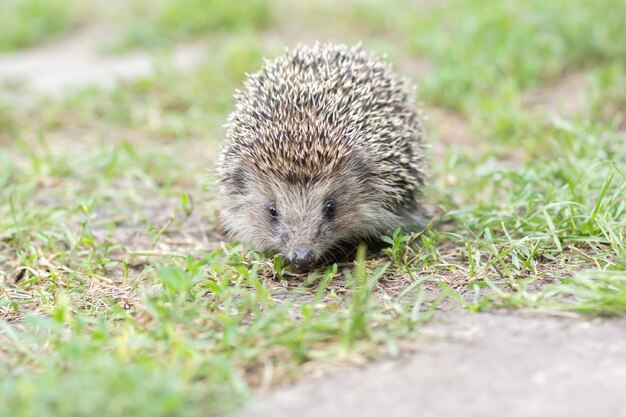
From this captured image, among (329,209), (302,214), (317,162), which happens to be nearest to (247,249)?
(302,214)

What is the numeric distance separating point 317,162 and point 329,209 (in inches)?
12.4

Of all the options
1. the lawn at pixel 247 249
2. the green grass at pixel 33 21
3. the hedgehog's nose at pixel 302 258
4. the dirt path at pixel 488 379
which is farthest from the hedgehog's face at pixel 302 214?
the green grass at pixel 33 21

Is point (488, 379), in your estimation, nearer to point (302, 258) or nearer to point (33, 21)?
point (302, 258)

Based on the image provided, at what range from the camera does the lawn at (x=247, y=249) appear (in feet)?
10.1

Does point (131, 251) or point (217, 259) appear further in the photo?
point (131, 251)

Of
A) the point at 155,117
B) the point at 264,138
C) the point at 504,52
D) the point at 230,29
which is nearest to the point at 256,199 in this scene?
the point at 264,138

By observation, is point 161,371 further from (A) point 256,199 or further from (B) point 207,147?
(B) point 207,147

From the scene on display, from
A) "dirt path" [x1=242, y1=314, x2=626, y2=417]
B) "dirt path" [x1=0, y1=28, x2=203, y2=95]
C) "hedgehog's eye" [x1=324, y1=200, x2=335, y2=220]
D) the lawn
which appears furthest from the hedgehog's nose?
"dirt path" [x1=0, y1=28, x2=203, y2=95]

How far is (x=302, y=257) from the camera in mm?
4281

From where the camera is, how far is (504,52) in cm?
816

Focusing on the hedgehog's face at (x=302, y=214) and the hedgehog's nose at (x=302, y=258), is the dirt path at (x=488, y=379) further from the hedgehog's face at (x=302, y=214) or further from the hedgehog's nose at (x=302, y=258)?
the hedgehog's face at (x=302, y=214)

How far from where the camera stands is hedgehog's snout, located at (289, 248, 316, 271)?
4281 mm

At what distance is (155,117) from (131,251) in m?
3.14

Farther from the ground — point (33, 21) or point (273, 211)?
point (33, 21)
